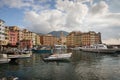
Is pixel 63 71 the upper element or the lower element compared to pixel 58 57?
lower

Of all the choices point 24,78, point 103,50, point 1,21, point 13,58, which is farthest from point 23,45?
point 24,78

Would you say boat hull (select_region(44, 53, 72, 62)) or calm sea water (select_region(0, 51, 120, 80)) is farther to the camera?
boat hull (select_region(44, 53, 72, 62))

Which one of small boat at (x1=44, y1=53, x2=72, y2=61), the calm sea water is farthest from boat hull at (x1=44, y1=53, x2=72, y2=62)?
the calm sea water

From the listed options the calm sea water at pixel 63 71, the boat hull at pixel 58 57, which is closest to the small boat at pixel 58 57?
the boat hull at pixel 58 57

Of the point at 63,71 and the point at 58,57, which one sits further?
the point at 58,57

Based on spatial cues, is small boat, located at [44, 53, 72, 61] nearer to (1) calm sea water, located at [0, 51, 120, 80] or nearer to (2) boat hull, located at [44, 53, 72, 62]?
(2) boat hull, located at [44, 53, 72, 62]

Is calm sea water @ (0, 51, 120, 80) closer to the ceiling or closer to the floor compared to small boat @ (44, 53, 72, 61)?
closer to the floor

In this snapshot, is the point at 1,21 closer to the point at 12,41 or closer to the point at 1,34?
the point at 1,34

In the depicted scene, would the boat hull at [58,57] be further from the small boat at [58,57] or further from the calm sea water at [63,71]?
the calm sea water at [63,71]

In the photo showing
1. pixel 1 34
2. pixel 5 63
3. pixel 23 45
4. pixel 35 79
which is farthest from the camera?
pixel 23 45

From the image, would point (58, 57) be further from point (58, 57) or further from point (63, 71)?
point (63, 71)

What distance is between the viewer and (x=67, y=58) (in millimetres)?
71938

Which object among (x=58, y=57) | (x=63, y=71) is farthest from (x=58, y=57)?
(x=63, y=71)

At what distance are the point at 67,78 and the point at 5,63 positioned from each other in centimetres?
3034
